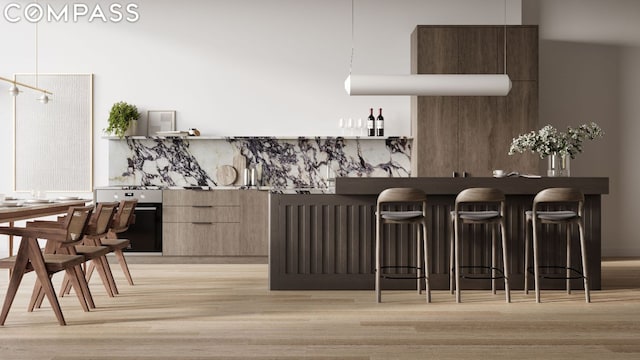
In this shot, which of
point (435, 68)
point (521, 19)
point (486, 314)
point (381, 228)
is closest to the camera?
point (486, 314)

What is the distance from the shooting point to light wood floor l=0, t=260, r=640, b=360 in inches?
146

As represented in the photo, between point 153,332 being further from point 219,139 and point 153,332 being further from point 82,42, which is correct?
point 82,42

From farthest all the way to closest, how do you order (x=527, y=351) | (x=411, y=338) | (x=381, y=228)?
(x=381, y=228), (x=411, y=338), (x=527, y=351)

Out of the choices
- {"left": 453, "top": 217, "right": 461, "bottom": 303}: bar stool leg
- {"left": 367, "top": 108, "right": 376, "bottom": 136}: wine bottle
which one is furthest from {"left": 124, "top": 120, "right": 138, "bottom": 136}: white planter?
{"left": 453, "top": 217, "right": 461, "bottom": 303}: bar stool leg

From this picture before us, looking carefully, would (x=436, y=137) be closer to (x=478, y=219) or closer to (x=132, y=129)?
(x=478, y=219)

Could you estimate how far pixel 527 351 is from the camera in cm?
371

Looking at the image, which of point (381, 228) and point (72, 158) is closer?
point (381, 228)

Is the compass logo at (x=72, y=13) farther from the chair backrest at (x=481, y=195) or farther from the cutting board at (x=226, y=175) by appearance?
the chair backrest at (x=481, y=195)

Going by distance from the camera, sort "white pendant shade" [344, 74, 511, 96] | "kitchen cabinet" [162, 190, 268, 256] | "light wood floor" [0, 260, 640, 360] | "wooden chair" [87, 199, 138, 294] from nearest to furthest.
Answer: "light wood floor" [0, 260, 640, 360], "wooden chair" [87, 199, 138, 294], "white pendant shade" [344, 74, 511, 96], "kitchen cabinet" [162, 190, 268, 256]

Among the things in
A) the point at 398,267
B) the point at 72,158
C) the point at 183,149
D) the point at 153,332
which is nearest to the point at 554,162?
the point at 398,267

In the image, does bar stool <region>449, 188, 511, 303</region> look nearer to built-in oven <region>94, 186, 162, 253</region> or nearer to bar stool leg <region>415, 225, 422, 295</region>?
bar stool leg <region>415, 225, 422, 295</region>

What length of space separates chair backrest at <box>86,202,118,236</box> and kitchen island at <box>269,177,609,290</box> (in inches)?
52.2

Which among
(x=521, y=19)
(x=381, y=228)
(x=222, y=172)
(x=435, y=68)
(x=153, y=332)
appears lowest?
(x=153, y=332)

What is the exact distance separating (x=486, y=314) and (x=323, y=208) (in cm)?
169
